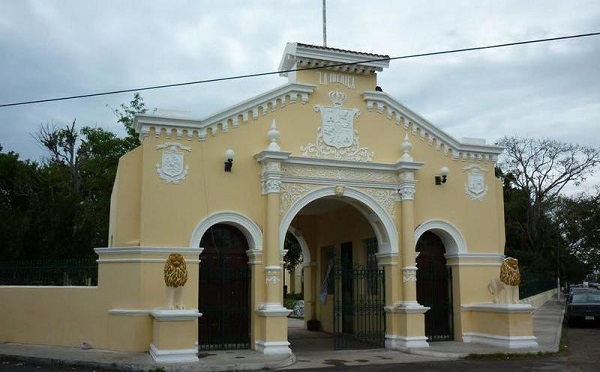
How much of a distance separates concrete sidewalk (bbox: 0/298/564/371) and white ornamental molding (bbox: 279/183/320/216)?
11.0 feet

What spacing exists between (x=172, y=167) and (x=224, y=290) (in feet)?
10.1

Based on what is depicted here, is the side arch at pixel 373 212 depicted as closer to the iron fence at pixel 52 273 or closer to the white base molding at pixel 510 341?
the white base molding at pixel 510 341

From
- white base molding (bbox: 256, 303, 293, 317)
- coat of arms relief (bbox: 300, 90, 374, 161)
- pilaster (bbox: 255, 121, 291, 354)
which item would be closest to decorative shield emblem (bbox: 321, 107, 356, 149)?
coat of arms relief (bbox: 300, 90, 374, 161)

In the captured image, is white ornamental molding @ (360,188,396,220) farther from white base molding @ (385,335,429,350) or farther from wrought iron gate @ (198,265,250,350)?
wrought iron gate @ (198,265,250,350)

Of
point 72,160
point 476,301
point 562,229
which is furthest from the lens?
point 562,229

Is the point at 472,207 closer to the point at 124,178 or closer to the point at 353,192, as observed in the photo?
the point at 353,192

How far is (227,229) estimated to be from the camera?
47.5ft

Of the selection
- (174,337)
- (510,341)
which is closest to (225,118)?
(174,337)

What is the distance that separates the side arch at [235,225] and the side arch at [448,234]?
4.32m

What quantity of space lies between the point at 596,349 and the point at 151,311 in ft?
35.3

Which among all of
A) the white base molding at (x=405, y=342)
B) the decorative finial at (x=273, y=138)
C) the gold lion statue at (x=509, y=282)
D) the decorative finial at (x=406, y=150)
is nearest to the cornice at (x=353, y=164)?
the decorative finial at (x=406, y=150)

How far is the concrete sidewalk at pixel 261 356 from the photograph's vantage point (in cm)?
1170

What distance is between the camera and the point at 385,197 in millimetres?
15281

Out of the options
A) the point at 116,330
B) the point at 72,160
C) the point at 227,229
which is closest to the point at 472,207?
the point at 227,229
